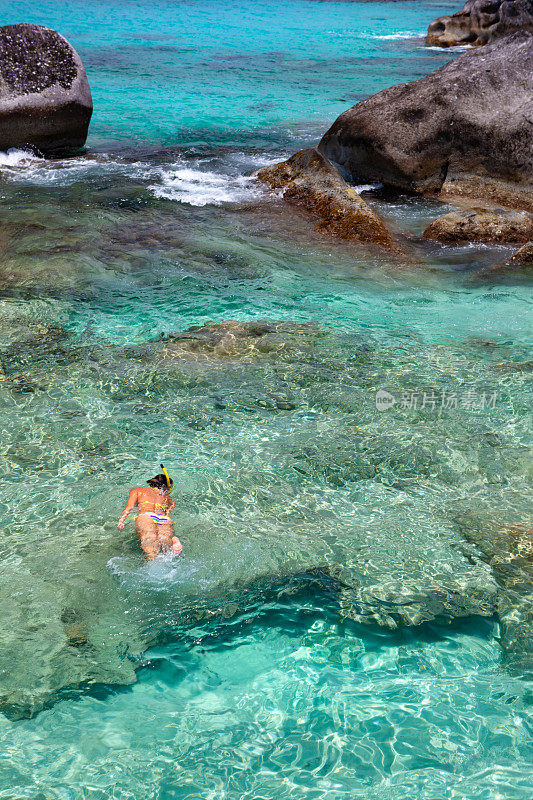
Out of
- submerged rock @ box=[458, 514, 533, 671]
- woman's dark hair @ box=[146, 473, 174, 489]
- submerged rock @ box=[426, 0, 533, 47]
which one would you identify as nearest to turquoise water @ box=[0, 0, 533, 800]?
submerged rock @ box=[458, 514, 533, 671]

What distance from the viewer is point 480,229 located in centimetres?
1097

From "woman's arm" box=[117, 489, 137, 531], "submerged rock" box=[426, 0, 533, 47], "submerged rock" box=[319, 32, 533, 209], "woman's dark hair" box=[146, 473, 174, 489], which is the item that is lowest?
Answer: "woman's arm" box=[117, 489, 137, 531]

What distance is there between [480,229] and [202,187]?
5.05 metres

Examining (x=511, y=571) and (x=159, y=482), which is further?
(x=159, y=482)

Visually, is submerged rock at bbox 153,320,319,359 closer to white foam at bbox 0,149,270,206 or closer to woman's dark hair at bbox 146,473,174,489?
woman's dark hair at bbox 146,473,174,489

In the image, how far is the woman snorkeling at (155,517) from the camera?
16.5ft

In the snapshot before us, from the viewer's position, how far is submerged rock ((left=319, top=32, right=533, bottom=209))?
12133 mm

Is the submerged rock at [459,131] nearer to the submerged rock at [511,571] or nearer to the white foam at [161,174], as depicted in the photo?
the white foam at [161,174]

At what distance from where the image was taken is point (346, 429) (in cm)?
652

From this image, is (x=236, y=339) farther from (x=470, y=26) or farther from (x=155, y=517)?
(x=470, y=26)

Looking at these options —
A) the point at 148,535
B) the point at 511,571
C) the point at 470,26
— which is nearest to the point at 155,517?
the point at 148,535

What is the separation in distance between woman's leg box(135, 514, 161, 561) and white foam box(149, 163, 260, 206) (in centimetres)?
824

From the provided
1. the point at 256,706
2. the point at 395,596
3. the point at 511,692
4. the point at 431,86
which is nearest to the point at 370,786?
the point at 256,706
